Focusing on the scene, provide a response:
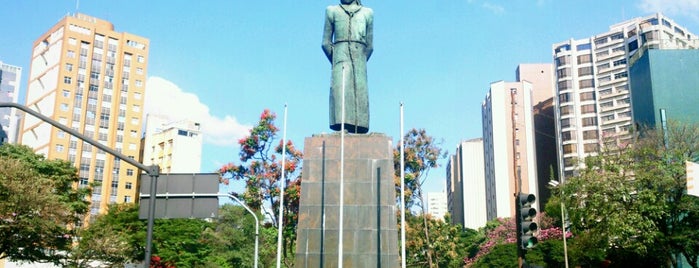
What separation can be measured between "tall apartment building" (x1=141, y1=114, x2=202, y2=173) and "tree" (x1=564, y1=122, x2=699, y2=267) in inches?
2409

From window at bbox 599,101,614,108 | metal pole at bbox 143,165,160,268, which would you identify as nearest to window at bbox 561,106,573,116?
window at bbox 599,101,614,108

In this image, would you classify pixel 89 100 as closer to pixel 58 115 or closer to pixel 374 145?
pixel 58 115

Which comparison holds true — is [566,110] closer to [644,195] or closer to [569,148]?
[569,148]

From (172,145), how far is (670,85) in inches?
2352

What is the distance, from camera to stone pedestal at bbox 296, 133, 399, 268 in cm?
1842

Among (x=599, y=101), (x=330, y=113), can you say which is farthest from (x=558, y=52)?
(x=330, y=113)

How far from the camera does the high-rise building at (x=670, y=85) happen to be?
36656mm

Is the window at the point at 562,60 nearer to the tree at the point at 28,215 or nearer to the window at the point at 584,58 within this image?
the window at the point at 584,58

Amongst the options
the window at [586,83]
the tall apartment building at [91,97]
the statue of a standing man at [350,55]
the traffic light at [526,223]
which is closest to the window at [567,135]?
the window at [586,83]

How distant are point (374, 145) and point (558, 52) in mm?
62200

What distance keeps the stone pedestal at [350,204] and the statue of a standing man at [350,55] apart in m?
1.13

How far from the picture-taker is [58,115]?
67438mm

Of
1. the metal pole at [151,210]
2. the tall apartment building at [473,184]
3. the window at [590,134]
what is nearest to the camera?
the metal pole at [151,210]

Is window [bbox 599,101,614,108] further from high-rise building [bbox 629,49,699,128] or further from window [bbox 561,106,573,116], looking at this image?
high-rise building [bbox 629,49,699,128]
